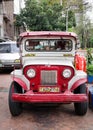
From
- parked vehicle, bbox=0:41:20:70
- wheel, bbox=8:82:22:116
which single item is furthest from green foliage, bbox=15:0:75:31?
wheel, bbox=8:82:22:116

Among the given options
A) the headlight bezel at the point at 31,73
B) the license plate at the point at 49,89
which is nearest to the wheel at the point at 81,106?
the license plate at the point at 49,89

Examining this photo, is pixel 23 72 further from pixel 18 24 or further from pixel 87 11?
pixel 87 11

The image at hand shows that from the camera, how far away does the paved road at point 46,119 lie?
20.3 feet

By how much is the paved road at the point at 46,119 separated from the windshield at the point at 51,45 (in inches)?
60.6

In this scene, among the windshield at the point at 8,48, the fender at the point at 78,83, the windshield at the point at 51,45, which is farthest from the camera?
the windshield at the point at 8,48

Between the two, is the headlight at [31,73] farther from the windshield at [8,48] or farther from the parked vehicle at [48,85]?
the windshield at [8,48]

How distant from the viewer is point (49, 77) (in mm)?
6773

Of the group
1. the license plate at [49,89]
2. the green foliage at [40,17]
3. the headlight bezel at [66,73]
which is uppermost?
the green foliage at [40,17]

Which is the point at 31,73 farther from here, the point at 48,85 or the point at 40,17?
the point at 40,17

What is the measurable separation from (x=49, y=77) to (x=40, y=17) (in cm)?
2770

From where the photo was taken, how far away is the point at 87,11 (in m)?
49.8

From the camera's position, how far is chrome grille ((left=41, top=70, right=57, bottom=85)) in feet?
22.2

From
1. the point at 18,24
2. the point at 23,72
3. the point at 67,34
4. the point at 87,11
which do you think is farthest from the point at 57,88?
the point at 87,11

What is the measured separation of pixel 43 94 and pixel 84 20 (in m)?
41.6
